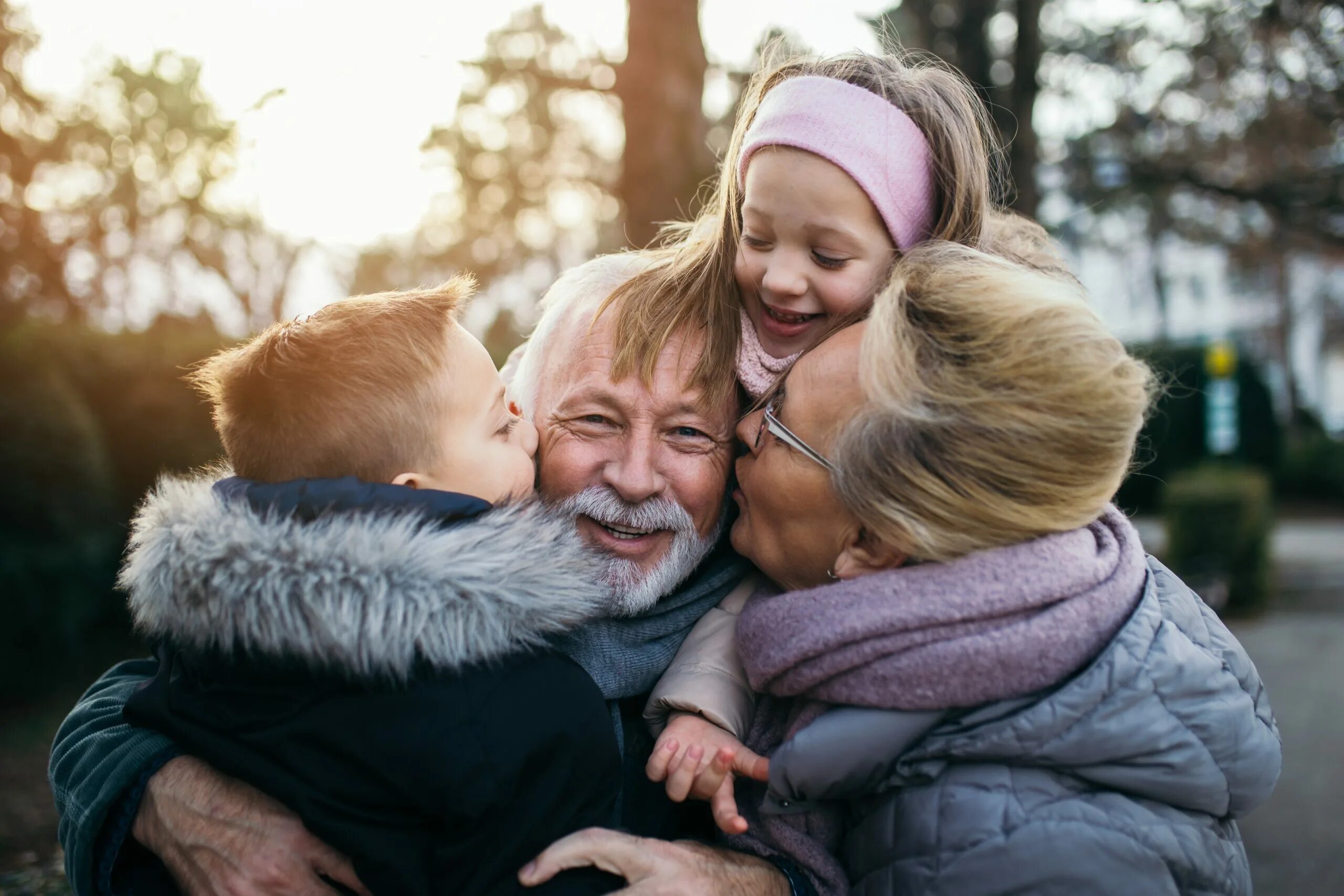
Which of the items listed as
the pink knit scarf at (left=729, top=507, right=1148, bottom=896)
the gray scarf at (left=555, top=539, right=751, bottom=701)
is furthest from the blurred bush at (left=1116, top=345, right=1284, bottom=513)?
the pink knit scarf at (left=729, top=507, right=1148, bottom=896)

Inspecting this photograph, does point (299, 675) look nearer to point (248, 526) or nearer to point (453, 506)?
point (248, 526)

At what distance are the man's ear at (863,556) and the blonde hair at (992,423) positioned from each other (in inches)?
2.3

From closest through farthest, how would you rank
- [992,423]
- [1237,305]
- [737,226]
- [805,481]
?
[992,423] → [805,481] → [737,226] → [1237,305]

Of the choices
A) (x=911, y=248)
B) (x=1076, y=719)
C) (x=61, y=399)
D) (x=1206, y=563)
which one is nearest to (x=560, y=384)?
(x=911, y=248)

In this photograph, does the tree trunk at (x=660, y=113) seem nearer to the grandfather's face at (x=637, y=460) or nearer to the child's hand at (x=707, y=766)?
the grandfather's face at (x=637, y=460)

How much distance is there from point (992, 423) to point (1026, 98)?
663 cm

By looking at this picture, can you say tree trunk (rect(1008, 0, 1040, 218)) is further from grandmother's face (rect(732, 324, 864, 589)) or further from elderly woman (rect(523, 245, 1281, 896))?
elderly woman (rect(523, 245, 1281, 896))

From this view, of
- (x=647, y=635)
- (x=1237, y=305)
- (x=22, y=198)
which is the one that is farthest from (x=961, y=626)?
(x=1237, y=305)

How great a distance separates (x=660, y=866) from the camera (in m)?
1.94

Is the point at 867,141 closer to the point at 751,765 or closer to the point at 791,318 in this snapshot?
the point at 791,318

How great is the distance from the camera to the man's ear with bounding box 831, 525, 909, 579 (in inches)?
77.7

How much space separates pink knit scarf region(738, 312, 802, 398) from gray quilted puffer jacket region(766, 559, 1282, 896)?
932 mm

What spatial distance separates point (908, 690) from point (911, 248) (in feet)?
3.66

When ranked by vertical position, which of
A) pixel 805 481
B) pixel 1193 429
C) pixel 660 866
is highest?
pixel 805 481
